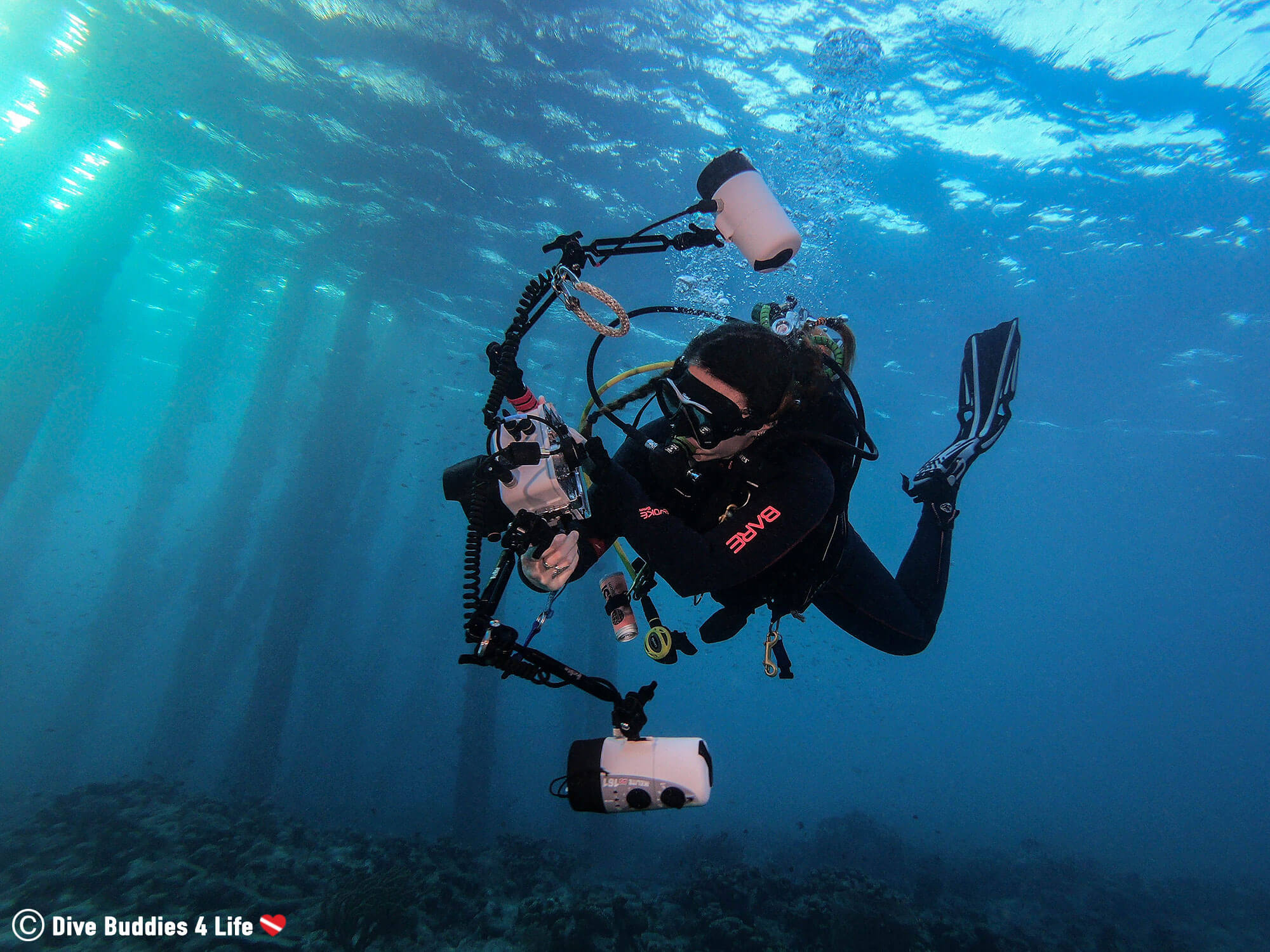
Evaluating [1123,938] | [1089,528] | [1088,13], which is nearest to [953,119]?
[1088,13]

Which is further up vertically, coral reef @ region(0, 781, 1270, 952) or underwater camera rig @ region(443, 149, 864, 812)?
underwater camera rig @ region(443, 149, 864, 812)

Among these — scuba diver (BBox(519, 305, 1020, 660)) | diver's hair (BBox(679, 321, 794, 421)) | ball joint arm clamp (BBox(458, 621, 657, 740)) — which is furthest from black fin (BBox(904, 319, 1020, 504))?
ball joint arm clamp (BBox(458, 621, 657, 740))

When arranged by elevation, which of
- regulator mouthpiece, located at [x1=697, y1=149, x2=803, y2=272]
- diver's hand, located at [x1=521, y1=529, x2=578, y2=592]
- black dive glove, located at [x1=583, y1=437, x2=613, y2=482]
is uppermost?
regulator mouthpiece, located at [x1=697, y1=149, x2=803, y2=272]

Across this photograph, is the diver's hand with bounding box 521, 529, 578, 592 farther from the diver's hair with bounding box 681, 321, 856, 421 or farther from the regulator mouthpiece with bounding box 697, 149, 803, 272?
the regulator mouthpiece with bounding box 697, 149, 803, 272

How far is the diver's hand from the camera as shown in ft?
7.62

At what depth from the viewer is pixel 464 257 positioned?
60.5ft

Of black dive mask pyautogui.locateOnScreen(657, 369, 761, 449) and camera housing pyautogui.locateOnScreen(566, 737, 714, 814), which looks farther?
black dive mask pyautogui.locateOnScreen(657, 369, 761, 449)

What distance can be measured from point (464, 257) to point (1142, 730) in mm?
92750

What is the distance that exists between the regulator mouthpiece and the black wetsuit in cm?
A: 97

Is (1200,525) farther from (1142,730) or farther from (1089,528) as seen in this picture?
(1142,730)

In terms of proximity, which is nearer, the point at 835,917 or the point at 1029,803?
the point at 835,917

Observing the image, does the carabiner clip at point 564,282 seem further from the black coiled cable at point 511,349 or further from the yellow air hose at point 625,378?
the yellow air hose at point 625,378

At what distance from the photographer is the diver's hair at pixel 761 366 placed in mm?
2828

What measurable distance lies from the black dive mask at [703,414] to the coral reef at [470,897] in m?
10.0
